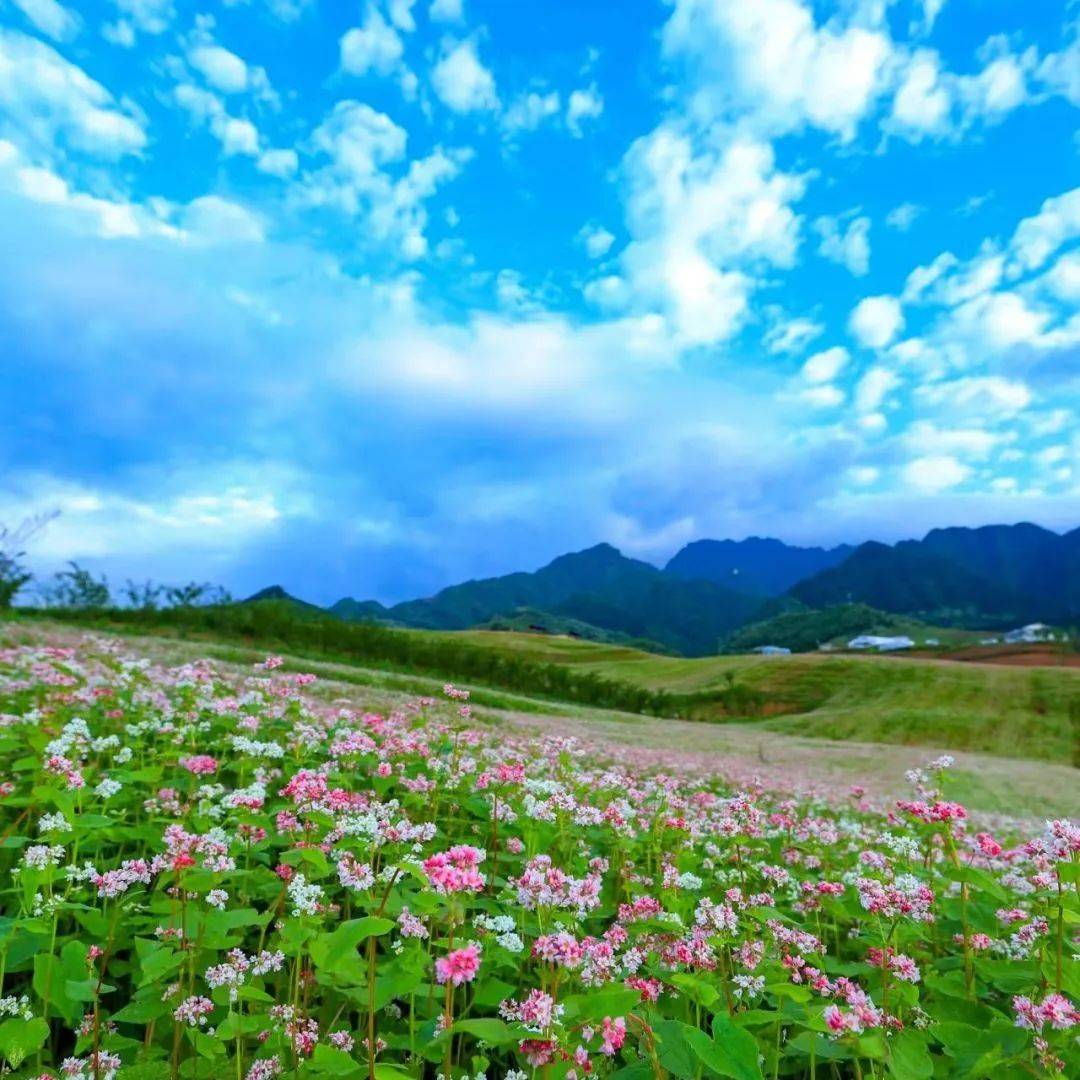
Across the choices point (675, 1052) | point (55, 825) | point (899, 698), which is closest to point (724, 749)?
point (675, 1052)

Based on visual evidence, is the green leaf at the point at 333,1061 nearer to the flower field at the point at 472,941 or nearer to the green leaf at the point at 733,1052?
the flower field at the point at 472,941

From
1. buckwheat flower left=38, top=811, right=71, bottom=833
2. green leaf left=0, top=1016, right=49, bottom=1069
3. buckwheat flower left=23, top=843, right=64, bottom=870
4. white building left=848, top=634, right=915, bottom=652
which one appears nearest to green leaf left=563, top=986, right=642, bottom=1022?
green leaf left=0, top=1016, right=49, bottom=1069

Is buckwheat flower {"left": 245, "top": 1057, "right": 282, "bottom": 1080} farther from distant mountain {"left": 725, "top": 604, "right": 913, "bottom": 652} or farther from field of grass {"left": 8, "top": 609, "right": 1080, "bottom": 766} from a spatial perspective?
distant mountain {"left": 725, "top": 604, "right": 913, "bottom": 652}

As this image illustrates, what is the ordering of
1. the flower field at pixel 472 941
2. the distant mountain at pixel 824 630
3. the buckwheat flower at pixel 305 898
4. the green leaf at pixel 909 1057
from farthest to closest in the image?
the distant mountain at pixel 824 630 < the buckwheat flower at pixel 305 898 < the flower field at pixel 472 941 < the green leaf at pixel 909 1057

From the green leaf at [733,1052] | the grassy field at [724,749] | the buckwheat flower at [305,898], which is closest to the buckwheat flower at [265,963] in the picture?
the buckwheat flower at [305,898]

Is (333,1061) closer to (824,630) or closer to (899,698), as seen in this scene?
(899,698)

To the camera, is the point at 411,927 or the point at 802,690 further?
the point at 802,690

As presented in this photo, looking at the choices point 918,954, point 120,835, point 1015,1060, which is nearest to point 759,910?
point 1015,1060

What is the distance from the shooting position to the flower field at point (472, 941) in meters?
3.03

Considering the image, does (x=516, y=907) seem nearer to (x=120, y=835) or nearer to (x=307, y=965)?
(x=307, y=965)

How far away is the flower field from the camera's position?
9.94 ft

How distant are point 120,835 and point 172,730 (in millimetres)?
2131

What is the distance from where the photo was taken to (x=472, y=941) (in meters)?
3.90

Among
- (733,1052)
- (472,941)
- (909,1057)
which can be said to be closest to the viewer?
(733,1052)
